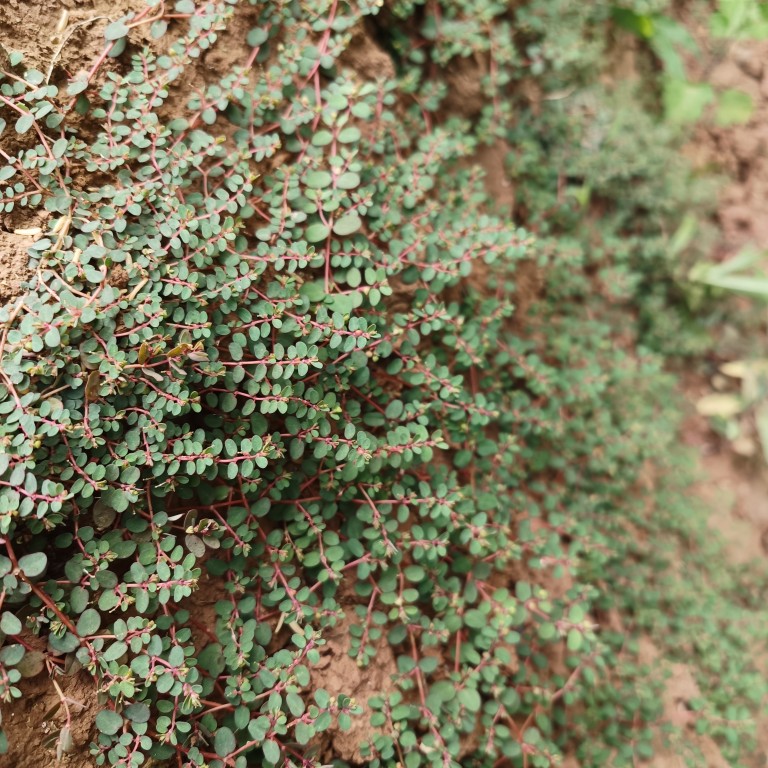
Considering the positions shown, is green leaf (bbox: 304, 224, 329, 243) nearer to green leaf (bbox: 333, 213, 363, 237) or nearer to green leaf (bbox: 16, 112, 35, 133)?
green leaf (bbox: 333, 213, 363, 237)

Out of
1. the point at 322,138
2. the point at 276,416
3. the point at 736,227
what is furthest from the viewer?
the point at 736,227

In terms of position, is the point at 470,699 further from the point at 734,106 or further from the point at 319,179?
the point at 734,106

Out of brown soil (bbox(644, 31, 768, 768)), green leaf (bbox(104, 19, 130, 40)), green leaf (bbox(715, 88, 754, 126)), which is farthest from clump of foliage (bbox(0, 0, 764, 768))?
green leaf (bbox(715, 88, 754, 126))

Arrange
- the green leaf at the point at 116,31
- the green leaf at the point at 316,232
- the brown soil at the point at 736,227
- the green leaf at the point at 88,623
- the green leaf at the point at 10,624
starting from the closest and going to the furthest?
the green leaf at the point at 10,624 → the green leaf at the point at 88,623 → the green leaf at the point at 116,31 → the green leaf at the point at 316,232 → the brown soil at the point at 736,227

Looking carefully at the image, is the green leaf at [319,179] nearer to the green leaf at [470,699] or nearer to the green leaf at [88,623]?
the green leaf at [88,623]

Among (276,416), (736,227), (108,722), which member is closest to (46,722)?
(108,722)

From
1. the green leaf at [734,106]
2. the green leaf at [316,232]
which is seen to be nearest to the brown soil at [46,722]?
the green leaf at [316,232]

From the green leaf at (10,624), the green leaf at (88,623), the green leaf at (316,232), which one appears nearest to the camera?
the green leaf at (10,624)

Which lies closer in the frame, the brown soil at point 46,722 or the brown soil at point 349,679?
the brown soil at point 46,722

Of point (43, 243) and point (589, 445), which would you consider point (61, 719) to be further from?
point (589, 445)
